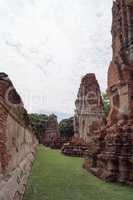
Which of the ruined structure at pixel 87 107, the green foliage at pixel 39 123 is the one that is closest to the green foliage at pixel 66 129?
the green foliage at pixel 39 123

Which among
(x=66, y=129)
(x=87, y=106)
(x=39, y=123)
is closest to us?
(x=87, y=106)

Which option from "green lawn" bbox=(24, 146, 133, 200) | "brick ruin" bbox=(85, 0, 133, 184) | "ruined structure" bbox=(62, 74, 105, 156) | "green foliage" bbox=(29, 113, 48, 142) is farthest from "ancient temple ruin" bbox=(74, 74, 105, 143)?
"green lawn" bbox=(24, 146, 133, 200)

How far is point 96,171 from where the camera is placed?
9266 millimetres

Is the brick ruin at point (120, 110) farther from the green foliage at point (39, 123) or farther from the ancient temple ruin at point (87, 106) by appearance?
the green foliage at point (39, 123)

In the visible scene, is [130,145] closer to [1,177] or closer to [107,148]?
[107,148]

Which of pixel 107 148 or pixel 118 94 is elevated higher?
pixel 118 94

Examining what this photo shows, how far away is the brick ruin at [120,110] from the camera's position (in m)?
8.23

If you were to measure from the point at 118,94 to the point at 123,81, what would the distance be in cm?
87

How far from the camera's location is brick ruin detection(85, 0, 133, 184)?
27.0 ft

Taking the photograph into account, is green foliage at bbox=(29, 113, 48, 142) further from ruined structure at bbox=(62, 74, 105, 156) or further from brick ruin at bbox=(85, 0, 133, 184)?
brick ruin at bbox=(85, 0, 133, 184)

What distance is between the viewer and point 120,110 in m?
10.5

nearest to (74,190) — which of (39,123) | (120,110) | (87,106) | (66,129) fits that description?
(120,110)

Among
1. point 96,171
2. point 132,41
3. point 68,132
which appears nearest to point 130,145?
point 96,171

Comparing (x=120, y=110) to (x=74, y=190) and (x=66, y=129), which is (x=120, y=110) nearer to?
(x=74, y=190)
